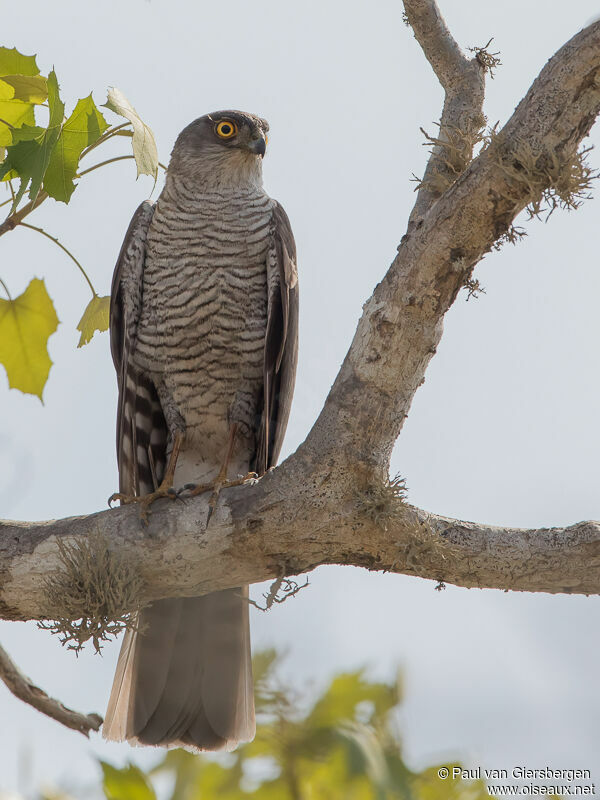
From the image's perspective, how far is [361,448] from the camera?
10.0 ft

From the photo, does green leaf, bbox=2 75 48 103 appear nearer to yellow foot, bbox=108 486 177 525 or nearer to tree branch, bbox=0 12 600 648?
tree branch, bbox=0 12 600 648

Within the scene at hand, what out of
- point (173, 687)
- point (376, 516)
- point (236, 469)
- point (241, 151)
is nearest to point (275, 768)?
point (376, 516)

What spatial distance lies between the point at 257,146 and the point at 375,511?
2587 mm

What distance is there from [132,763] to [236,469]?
2503 mm

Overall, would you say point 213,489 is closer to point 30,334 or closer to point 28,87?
point 30,334

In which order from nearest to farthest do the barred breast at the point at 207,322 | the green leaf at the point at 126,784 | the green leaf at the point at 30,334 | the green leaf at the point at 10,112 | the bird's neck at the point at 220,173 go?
1. the green leaf at the point at 126,784
2. the green leaf at the point at 10,112
3. the green leaf at the point at 30,334
4. the barred breast at the point at 207,322
5. the bird's neck at the point at 220,173

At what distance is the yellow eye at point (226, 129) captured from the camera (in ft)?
16.2

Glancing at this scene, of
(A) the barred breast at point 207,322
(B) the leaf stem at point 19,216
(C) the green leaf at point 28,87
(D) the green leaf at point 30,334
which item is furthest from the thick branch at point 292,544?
(C) the green leaf at point 28,87

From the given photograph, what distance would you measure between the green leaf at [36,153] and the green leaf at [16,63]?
15.9 inches

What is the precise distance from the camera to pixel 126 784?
7.02 ft

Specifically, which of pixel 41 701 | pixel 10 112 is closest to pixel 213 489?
pixel 41 701

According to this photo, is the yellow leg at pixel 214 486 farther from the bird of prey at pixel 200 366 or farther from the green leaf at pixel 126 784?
the green leaf at pixel 126 784

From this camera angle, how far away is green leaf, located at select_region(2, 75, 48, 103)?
3.06 meters

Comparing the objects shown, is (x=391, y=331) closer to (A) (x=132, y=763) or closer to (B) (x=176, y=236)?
(A) (x=132, y=763)
